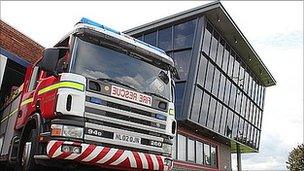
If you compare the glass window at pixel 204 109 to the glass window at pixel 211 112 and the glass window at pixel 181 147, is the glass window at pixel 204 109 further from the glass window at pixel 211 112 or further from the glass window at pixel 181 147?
the glass window at pixel 181 147

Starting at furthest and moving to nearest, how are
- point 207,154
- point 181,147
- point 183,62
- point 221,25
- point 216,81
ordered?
point 207,154
point 216,81
point 221,25
point 181,147
point 183,62

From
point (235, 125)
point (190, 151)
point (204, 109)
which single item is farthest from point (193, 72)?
point (235, 125)

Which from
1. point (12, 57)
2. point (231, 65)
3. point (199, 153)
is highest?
point (231, 65)

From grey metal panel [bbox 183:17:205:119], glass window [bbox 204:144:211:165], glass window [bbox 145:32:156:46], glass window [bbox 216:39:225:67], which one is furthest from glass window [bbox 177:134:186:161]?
glass window [bbox 145:32:156:46]

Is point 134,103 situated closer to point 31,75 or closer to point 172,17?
point 31,75

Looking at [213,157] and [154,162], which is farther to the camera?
[213,157]

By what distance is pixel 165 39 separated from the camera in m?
19.2

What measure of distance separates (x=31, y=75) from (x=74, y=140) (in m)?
2.73

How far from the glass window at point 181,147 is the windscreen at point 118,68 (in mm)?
12117

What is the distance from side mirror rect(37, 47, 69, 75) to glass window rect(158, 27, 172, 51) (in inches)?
526

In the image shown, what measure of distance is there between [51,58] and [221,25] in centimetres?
1532

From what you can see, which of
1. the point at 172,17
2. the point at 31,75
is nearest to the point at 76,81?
the point at 31,75

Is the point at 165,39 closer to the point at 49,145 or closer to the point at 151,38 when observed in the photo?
the point at 151,38

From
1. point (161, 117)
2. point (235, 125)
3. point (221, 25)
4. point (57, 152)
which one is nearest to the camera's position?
point (57, 152)
